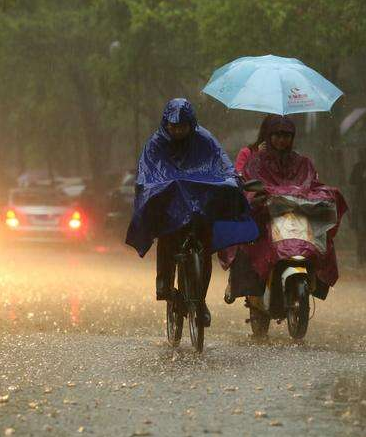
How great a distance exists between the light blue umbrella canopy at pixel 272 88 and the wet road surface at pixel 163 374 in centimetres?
188

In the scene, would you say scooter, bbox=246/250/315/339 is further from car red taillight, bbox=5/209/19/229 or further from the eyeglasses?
car red taillight, bbox=5/209/19/229

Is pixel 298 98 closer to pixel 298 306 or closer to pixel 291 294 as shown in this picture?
pixel 291 294

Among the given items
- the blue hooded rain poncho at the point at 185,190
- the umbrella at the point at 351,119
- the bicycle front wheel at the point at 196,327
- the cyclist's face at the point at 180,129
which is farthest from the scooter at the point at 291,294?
the umbrella at the point at 351,119

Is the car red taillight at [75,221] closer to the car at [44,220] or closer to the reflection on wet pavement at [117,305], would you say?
the car at [44,220]

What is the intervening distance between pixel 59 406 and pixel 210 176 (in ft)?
8.91

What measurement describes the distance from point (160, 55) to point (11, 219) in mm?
11355

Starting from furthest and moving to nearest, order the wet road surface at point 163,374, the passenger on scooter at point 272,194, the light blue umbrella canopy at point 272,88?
1. the light blue umbrella canopy at point 272,88
2. the passenger on scooter at point 272,194
3. the wet road surface at point 163,374

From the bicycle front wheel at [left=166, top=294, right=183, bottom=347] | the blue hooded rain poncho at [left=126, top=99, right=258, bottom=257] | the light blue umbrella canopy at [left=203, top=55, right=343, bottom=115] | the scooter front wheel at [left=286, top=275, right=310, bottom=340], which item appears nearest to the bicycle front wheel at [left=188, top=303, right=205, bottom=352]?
the bicycle front wheel at [left=166, top=294, right=183, bottom=347]

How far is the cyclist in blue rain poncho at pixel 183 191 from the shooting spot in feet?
31.7

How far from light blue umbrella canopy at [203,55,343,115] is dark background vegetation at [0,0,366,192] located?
7.59 feet

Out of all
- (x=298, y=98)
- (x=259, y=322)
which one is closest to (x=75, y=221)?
Result: (x=298, y=98)

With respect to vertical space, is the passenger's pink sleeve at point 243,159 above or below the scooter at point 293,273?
above

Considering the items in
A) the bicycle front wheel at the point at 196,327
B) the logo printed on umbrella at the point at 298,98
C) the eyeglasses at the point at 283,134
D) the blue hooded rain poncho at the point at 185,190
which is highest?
the logo printed on umbrella at the point at 298,98

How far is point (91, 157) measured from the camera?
47.1m
